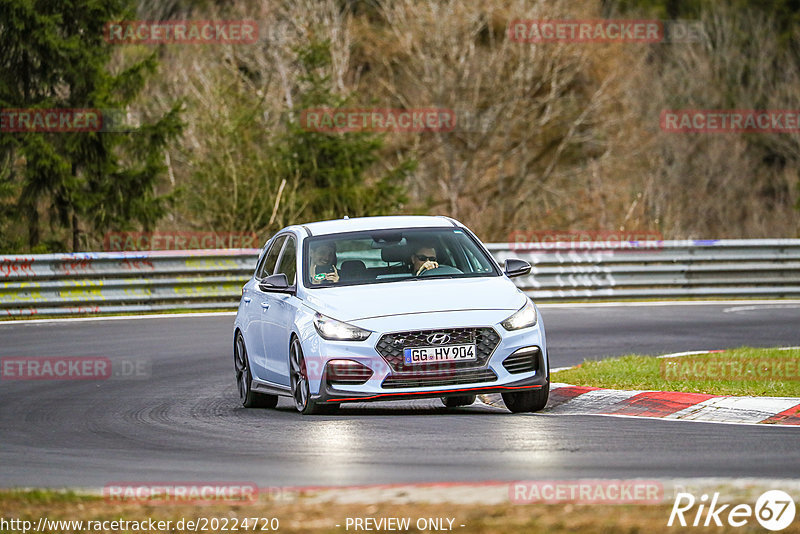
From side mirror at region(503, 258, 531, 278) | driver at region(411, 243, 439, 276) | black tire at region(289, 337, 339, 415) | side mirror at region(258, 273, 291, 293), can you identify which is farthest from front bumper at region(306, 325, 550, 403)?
driver at region(411, 243, 439, 276)

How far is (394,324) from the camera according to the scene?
412 inches

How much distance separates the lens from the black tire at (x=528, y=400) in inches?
431

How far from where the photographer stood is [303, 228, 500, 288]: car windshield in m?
11.6

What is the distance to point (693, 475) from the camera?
7.43m

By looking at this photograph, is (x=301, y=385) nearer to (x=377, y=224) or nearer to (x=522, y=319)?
(x=522, y=319)

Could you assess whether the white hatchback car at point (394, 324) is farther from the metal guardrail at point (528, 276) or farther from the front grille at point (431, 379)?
the metal guardrail at point (528, 276)

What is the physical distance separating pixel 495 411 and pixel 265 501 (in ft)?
15.6

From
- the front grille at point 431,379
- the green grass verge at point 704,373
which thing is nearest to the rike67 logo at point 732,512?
Answer: the front grille at point 431,379

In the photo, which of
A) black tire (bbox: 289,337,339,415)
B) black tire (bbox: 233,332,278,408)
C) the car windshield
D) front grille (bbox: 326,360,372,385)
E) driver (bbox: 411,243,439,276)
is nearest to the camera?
front grille (bbox: 326,360,372,385)

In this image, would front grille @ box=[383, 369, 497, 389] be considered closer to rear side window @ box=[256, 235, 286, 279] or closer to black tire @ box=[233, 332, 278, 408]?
black tire @ box=[233, 332, 278, 408]

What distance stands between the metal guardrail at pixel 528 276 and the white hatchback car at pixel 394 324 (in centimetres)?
1091

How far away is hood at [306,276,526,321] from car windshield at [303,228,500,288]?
26cm

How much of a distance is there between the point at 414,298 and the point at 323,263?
4.37 ft

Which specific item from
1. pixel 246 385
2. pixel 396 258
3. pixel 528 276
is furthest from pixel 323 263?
pixel 528 276
